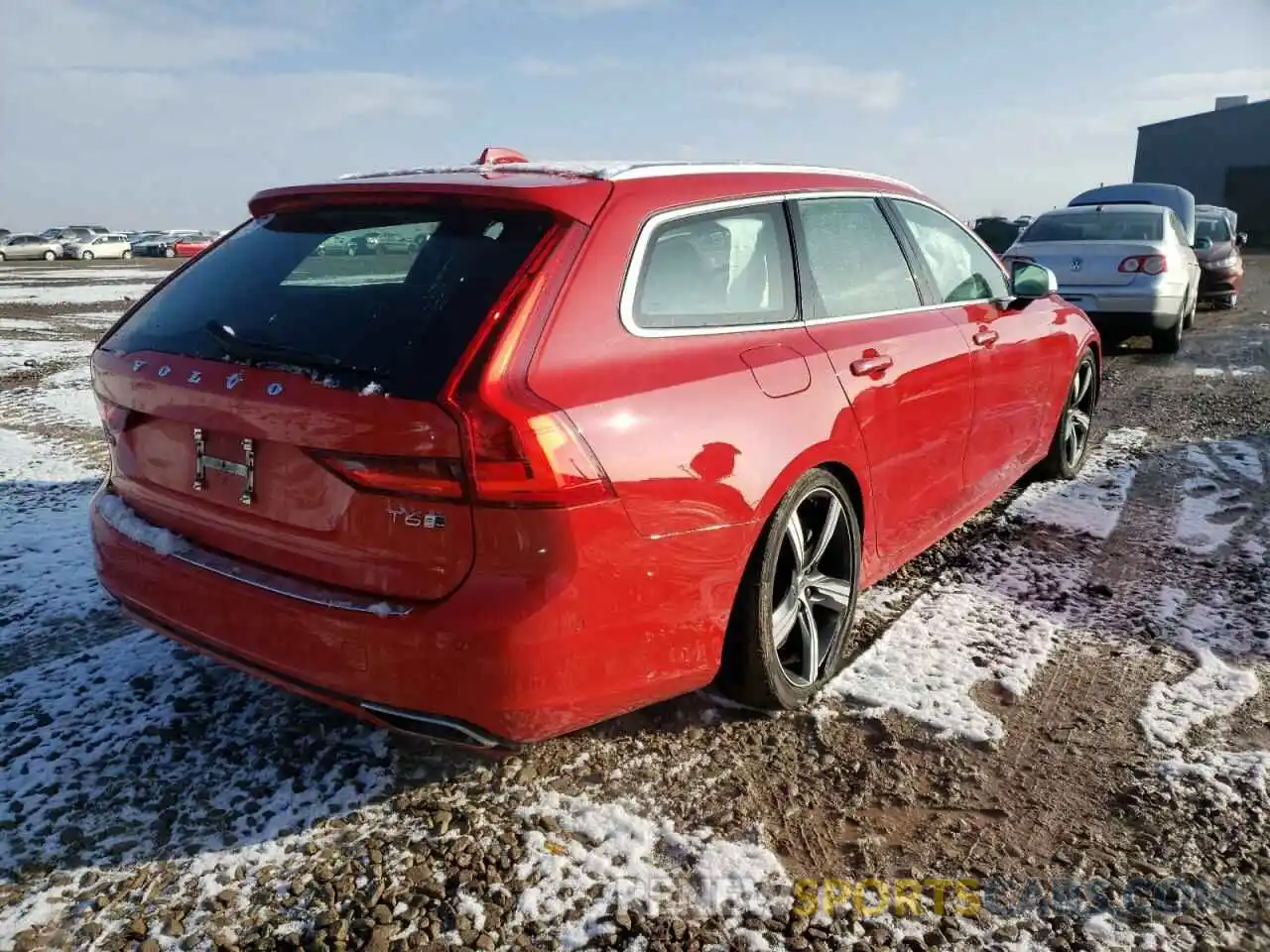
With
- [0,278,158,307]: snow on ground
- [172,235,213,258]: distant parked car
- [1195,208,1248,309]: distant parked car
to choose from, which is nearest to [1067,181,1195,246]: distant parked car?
[1195,208,1248,309]: distant parked car

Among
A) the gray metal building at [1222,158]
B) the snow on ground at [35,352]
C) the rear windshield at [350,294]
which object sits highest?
the gray metal building at [1222,158]

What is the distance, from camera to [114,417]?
2.77 meters

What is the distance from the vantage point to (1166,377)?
350 inches

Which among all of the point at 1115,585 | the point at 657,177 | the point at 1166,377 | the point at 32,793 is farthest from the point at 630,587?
the point at 1166,377

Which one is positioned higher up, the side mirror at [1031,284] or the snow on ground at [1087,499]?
the side mirror at [1031,284]

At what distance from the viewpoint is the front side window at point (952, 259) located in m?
3.95

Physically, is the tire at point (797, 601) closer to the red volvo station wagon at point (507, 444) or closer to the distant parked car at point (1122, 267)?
the red volvo station wagon at point (507, 444)

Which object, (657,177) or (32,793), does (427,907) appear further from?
(657,177)

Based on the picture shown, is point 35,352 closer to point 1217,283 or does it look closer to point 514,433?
point 514,433

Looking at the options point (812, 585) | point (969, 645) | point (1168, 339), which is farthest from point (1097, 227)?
point (812, 585)

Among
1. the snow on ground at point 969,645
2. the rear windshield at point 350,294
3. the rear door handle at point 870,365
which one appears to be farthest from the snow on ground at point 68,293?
the rear door handle at point 870,365

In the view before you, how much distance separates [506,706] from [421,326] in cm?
91

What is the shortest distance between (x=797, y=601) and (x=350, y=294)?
160cm

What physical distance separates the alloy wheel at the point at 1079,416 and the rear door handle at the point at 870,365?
8.26ft
